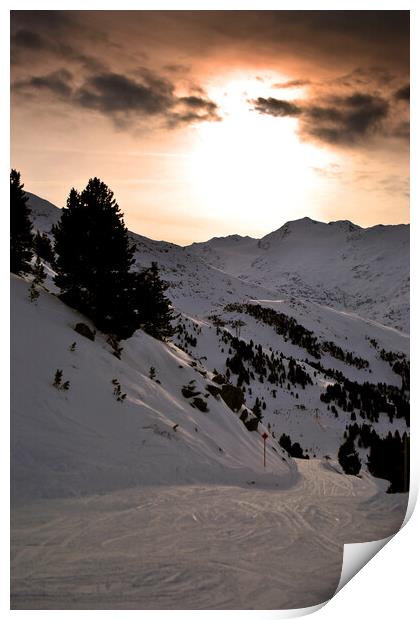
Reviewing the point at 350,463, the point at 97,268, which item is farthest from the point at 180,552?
the point at 350,463

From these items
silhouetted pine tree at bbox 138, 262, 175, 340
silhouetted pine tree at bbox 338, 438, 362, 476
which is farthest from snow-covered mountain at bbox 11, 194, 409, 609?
silhouetted pine tree at bbox 138, 262, 175, 340

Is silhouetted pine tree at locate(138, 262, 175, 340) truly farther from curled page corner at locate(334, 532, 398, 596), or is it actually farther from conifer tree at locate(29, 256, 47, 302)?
curled page corner at locate(334, 532, 398, 596)

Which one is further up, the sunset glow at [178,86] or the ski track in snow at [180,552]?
the sunset glow at [178,86]

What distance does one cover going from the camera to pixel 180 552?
18.9 ft

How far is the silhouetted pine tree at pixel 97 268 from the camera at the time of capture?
1498 centimetres

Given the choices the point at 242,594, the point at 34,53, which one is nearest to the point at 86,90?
the point at 34,53

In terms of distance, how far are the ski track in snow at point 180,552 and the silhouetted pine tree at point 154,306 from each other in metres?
11.3

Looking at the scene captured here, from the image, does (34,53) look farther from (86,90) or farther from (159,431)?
(159,431)

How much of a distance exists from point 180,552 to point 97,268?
10.9 m

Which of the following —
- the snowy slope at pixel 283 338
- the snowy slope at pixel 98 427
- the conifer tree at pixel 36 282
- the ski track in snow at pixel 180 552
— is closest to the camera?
the ski track in snow at pixel 180 552

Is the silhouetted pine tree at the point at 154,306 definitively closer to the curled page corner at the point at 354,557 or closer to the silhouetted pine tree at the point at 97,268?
the silhouetted pine tree at the point at 97,268

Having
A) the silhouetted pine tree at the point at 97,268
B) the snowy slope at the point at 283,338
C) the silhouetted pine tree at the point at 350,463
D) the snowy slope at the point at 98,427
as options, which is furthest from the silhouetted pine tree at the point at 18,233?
the silhouetted pine tree at the point at 350,463

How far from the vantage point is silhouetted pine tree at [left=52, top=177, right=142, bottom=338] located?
1498 cm

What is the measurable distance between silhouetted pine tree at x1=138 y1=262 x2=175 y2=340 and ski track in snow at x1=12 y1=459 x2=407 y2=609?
11.3 metres
